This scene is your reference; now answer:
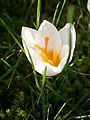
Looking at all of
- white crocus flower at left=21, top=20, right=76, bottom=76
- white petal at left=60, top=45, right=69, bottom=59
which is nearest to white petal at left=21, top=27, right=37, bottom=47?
white crocus flower at left=21, top=20, right=76, bottom=76

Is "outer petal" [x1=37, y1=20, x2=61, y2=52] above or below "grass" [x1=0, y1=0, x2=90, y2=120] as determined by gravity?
above

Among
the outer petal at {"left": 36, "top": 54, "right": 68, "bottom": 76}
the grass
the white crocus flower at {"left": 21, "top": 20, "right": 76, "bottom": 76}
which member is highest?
the white crocus flower at {"left": 21, "top": 20, "right": 76, "bottom": 76}

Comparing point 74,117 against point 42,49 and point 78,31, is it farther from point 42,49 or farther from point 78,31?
point 78,31

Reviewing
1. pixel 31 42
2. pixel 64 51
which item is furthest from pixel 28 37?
pixel 64 51

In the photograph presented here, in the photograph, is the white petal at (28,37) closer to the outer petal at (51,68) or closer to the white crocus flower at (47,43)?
the white crocus flower at (47,43)

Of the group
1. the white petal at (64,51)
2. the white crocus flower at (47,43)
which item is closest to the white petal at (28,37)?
the white crocus flower at (47,43)

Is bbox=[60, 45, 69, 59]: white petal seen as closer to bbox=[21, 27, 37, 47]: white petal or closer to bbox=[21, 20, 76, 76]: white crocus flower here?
bbox=[21, 20, 76, 76]: white crocus flower

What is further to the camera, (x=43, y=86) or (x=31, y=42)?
(x=31, y=42)

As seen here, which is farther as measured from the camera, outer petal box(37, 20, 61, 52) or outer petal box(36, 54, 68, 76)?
outer petal box(37, 20, 61, 52)

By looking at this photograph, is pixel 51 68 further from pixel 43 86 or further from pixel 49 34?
pixel 49 34
